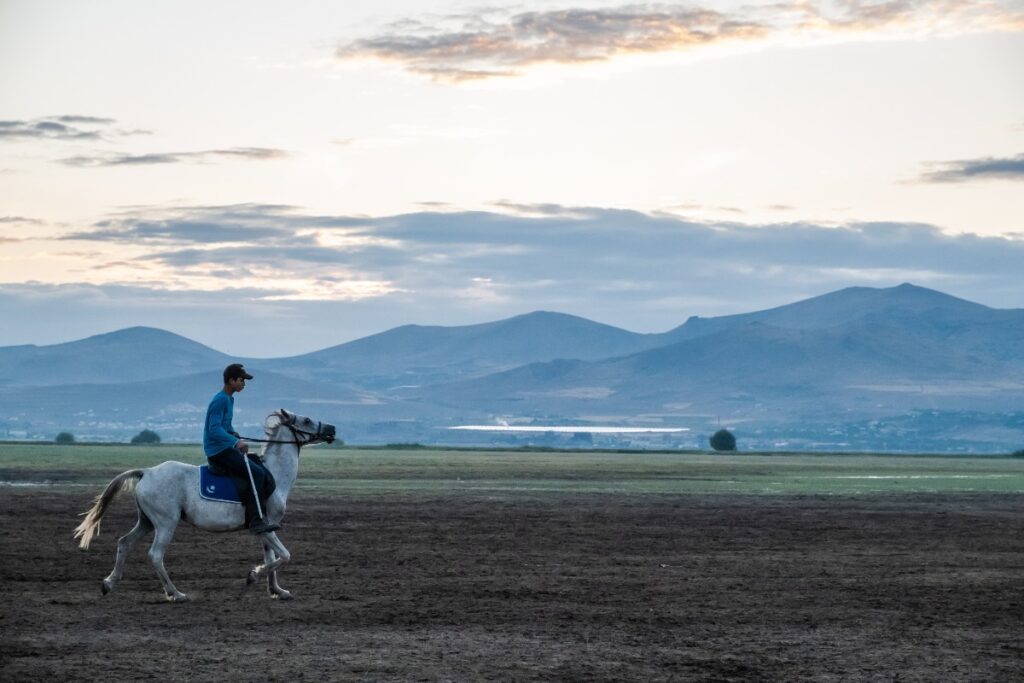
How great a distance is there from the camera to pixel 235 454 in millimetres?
18234

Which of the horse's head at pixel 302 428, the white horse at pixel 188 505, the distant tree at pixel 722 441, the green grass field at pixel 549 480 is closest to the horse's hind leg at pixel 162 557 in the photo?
the white horse at pixel 188 505

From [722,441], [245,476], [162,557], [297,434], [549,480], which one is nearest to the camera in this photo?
[162,557]

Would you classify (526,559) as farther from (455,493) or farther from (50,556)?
(455,493)

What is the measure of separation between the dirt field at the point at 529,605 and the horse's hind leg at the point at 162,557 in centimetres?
24

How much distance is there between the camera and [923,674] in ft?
44.6

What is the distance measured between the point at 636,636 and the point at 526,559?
8.35 m

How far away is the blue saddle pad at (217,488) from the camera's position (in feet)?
59.8

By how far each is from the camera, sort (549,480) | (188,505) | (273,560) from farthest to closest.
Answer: (549,480) < (273,560) < (188,505)

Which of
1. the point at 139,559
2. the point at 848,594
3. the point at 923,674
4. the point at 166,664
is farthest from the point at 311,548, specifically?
the point at 923,674

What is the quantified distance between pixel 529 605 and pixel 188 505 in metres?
4.33

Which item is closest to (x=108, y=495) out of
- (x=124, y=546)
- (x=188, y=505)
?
(x=124, y=546)

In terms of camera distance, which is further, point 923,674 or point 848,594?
point 848,594

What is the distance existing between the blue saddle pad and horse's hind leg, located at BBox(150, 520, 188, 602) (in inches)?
20.5

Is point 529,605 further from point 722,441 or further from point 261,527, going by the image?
point 722,441
